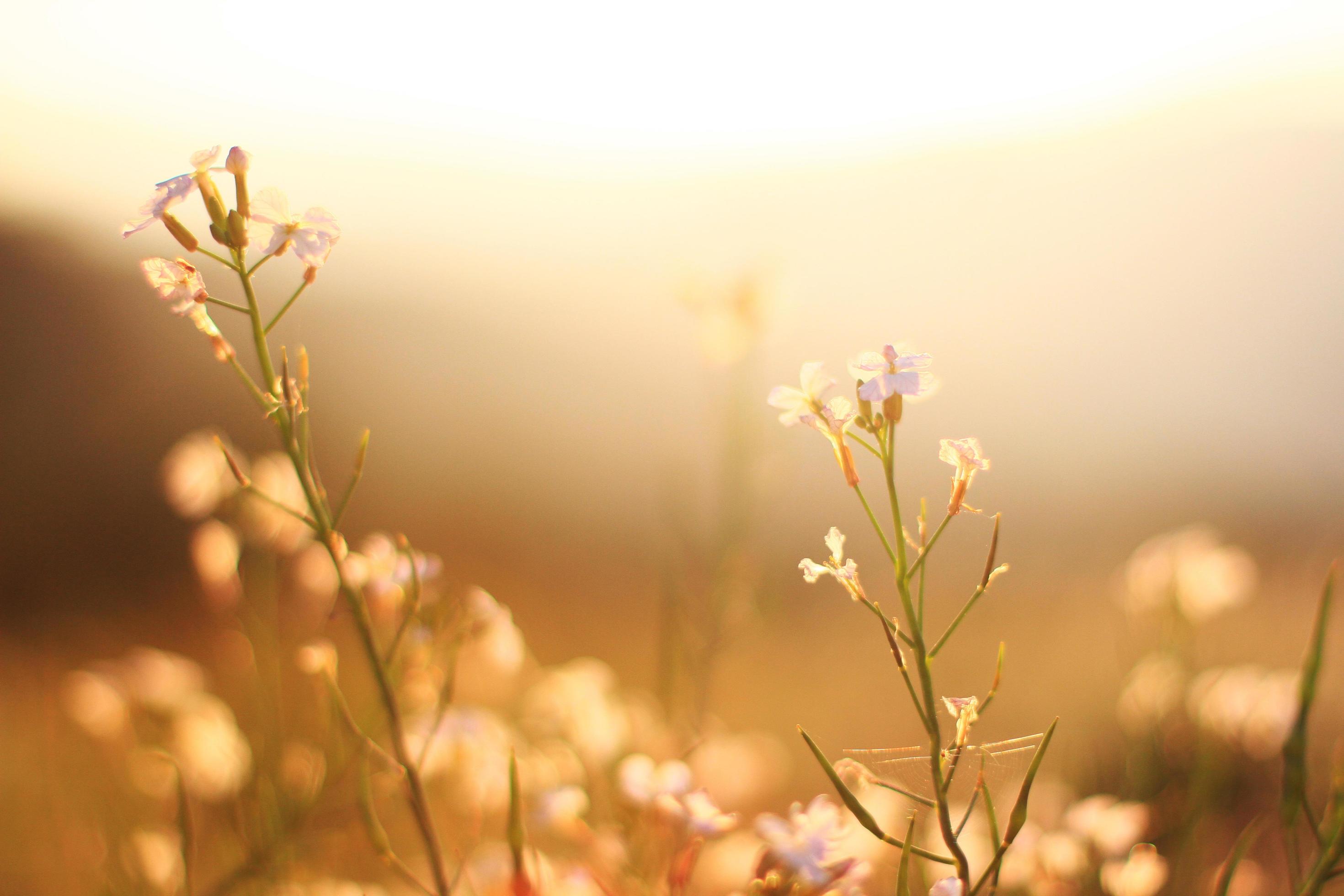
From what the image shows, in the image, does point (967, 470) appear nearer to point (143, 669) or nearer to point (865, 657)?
point (143, 669)

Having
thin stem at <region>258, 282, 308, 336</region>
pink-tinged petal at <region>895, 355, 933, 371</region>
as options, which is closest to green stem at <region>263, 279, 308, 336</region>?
thin stem at <region>258, 282, 308, 336</region>

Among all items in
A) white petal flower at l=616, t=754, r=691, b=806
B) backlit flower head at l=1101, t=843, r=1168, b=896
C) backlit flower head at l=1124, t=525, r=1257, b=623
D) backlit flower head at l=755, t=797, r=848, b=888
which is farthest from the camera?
backlit flower head at l=1124, t=525, r=1257, b=623

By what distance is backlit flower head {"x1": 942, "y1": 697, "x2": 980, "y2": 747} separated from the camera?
2.59 feet

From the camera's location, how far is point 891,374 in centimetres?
85

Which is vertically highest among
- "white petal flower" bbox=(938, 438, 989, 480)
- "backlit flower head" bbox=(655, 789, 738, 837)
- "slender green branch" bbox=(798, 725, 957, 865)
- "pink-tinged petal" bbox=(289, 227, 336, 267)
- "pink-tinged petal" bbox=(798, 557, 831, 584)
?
"pink-tinged petal" bbox=(289, 227, 336, 267)

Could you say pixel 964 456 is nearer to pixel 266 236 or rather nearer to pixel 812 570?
pixel 812 570

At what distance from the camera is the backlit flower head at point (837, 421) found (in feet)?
2.89

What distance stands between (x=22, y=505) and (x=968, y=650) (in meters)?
5.73

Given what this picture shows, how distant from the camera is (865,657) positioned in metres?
4.73

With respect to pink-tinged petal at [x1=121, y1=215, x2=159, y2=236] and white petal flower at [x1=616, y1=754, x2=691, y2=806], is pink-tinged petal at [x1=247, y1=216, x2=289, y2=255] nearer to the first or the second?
pink-tinged petal at [x1=121, y1=215, x2=159, y2=236]

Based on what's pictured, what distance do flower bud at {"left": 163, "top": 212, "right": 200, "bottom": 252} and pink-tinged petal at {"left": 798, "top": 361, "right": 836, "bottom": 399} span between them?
25.8 inches

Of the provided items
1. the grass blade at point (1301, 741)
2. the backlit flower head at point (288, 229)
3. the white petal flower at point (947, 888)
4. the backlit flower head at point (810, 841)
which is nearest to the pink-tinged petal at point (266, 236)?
the backlit flower head at point (288, 229)

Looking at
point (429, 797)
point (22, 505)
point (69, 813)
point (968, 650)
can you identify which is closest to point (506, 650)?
point (429, 797)

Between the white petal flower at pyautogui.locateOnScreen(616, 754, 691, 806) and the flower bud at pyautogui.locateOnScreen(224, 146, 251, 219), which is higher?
the flower bud at pyautogui.locateOnScreen(224, 146, 251, 219)
